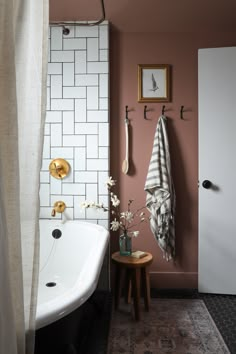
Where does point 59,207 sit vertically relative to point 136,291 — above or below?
above

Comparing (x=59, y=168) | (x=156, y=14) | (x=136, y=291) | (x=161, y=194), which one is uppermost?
(x=156, y=14)

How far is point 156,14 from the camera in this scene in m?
2.17

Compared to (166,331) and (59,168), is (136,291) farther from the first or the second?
(59,168)

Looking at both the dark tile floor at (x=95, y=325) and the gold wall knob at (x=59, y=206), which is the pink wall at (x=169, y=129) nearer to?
the dark tile floor at (x=95, y=325)

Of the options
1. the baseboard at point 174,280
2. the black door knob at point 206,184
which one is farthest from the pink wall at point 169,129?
the black door knob at point 206,184

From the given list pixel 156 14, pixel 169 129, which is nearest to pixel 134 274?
pixel 169 129

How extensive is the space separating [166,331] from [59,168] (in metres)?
1.38

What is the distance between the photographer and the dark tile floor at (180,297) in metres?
1.46

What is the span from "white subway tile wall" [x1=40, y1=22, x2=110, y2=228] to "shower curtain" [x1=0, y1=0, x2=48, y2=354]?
1.49 metres

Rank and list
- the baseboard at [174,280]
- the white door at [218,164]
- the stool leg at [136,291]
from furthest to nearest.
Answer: the baseboard at [174,280], the white door at [218,164], the stool leg at [136,291]

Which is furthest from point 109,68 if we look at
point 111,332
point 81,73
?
point 111,332

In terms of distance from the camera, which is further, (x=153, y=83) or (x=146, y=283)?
(x=153, y=83)

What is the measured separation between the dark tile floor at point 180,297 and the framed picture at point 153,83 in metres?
1.53

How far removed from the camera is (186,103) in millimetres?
2305
